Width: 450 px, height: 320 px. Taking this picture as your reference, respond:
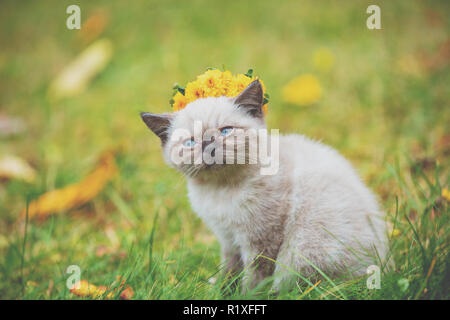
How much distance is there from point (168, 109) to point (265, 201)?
231cm

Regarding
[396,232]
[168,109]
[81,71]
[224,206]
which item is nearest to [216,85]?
[224,206]

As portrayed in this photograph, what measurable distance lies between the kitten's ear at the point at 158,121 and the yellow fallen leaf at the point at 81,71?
3242mm

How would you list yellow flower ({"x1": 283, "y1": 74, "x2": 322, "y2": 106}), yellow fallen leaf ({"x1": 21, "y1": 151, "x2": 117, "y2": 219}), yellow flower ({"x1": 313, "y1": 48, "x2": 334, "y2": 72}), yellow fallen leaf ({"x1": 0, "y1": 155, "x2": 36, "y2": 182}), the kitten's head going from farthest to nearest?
yellow flower ({"x1": 313, "y1": 48, "x2": 334, "y2": 72})
yellow flower ({"x1": 283, "y1": 74, "x2": 322, "y2": 106})
yellow fallen leaf ({"x1": 0, "y1": 155, "x2": 36, "y2": 182})
yellow fallen leaf ({"x1": 21, "y1": 151, "x2": 117, "y2": 219})
the kitten's head

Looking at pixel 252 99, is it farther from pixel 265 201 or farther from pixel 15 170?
pixel 15 170

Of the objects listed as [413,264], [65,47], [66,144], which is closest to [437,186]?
[413,264]

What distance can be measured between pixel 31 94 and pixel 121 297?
156 inches

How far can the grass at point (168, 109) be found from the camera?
188cm

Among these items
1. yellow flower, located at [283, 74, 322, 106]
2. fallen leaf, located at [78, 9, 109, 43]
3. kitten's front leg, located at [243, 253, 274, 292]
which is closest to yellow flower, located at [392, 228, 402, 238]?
kitten's front leg, located at [243, 253, 274, 292]

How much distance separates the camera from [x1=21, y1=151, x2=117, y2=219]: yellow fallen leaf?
289 centimetres

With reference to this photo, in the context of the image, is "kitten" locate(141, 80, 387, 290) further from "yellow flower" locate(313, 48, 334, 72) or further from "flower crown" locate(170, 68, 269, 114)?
"yellow flower" locate(313, 48, 334, 72)

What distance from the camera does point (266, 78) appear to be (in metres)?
4.02

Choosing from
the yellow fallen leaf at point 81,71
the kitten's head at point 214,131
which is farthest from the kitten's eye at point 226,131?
the yellow fallen leaf at point 81,71

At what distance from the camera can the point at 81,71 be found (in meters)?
4.87

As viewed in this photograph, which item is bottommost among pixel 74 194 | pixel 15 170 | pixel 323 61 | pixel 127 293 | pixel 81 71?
pixel 127 293
